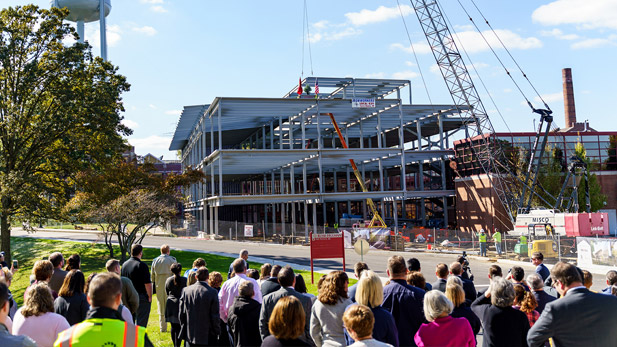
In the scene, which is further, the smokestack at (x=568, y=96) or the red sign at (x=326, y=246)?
the smokestack at (x=568, y=96)

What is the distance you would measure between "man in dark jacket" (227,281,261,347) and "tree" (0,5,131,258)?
77.8ft

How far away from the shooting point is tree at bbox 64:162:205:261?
85.0 feet

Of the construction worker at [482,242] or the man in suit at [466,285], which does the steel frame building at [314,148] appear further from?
the man in suit at [466,285]

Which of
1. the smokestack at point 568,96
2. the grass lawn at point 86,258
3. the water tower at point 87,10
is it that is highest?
the water tower at point 87,10

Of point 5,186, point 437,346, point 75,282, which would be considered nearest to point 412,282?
point 437,346

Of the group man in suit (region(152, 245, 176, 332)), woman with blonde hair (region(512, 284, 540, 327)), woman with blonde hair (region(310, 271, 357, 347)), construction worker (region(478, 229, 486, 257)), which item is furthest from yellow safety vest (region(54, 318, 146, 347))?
construction worker (region(478, 229, 486, 257))

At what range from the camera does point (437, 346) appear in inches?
199

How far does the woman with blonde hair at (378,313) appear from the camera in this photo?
5.28 m

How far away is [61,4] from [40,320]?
7973cm

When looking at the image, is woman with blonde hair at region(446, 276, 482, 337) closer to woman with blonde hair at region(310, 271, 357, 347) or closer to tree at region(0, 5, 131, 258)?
woman with blonde hair at region(310, 271, 357, 347)

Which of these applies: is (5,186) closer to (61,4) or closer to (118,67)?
(118,67)

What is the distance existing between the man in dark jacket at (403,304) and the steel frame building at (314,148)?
109 feet

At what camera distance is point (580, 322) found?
481 centimetres

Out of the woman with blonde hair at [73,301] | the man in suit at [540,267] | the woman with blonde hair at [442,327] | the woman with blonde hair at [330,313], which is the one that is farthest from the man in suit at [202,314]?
the man in suit at [540,267]
